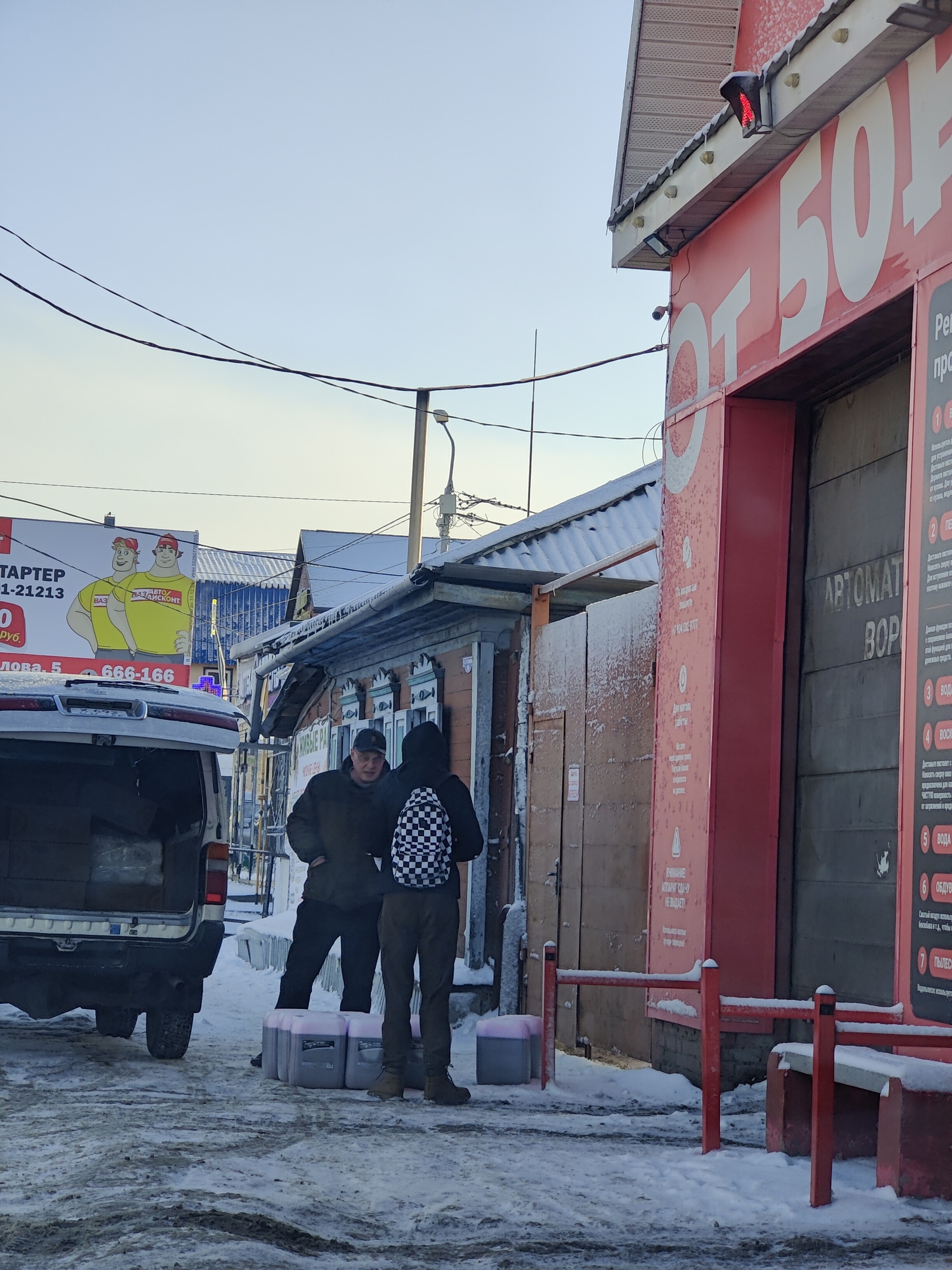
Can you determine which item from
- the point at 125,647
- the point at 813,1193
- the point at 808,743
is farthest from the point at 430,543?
the point at 813,1193

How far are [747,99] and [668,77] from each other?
2.23 metres

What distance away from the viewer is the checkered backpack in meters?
7.77

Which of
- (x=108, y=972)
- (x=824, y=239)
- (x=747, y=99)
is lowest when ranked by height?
(x=108, y=972)

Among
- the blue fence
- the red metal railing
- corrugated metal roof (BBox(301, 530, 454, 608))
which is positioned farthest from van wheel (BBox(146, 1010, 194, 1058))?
the blue fence

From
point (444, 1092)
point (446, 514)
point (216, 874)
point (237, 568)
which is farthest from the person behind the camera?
point (237, 568)

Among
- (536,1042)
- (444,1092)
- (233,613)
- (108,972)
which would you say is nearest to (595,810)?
(536,1042)

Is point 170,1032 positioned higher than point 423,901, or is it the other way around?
point 423,901

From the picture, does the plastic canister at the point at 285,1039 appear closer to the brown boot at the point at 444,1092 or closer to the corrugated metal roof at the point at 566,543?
the brown boot at the point at 444,1092

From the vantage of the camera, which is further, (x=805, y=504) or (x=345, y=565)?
(x=345, y=565)

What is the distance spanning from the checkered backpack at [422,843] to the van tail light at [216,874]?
1.53 meters

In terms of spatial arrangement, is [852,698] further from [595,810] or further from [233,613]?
[233,613]

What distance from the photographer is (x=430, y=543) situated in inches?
1654

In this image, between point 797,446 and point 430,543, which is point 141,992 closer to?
point 797,446

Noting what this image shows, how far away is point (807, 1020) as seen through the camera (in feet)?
21.0
